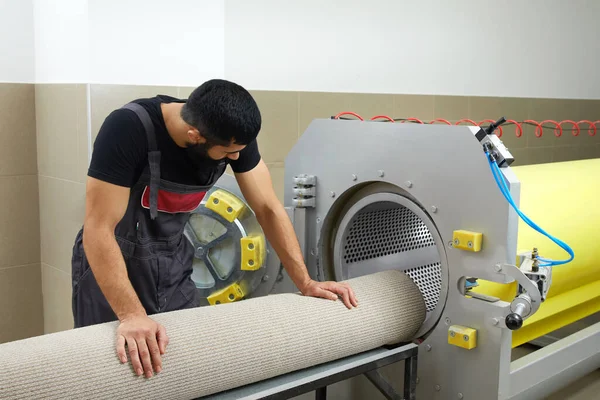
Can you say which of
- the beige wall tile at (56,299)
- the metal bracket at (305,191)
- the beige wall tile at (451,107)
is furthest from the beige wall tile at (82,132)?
the beige wall tile at (451,107)

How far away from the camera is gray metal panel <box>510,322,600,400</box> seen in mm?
1856

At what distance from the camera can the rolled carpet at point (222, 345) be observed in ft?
4.26

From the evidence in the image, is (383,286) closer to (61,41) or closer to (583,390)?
(583,390)

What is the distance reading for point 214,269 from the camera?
2.28 m

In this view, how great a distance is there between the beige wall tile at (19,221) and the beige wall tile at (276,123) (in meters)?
0.94

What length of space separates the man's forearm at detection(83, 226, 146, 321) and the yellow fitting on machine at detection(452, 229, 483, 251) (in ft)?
2.65

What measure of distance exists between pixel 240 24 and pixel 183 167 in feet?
3.88

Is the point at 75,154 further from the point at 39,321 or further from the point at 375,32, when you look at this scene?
the point at 375,32

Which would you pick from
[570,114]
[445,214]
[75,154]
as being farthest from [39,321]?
[570,114]

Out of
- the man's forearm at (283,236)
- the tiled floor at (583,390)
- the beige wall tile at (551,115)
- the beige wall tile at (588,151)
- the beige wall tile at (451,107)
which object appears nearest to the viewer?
the man's forearm at (283,236)

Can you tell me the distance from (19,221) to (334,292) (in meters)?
1.51

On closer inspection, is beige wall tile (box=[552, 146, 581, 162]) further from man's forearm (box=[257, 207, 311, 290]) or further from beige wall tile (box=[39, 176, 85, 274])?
beige wall tile (box=[39, 176, 85, 274])

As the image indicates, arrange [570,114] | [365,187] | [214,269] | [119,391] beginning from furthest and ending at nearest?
[570,114] < [214,269] < [365,187] < [119,391]

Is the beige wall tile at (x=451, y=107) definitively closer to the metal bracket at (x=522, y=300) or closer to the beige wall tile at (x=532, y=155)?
the beige wall tile at (x=532, y=155)
